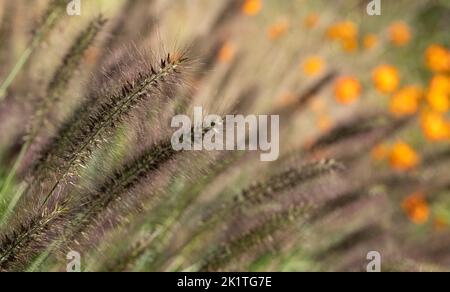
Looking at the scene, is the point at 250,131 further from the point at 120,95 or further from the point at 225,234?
the point at 120,95

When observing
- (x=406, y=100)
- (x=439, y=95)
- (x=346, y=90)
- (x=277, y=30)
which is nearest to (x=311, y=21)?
(x=277, y=30)

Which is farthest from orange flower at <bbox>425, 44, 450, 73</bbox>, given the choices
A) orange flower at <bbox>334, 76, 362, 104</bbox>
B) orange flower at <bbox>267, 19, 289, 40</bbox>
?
orange flower at <bbox>267, 19, 289, 40</bbox>

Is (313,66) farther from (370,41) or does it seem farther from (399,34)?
(399,34)

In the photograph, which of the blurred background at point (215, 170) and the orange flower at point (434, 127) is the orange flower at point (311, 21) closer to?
the blurred background at point (215, 170)

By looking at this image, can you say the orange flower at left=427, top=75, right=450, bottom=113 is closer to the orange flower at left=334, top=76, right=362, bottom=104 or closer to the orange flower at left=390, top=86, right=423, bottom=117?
the orange flower at left=390, top=86, right=423, bottom=117

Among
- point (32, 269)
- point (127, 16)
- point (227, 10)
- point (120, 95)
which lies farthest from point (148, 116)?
point (227, 10)
